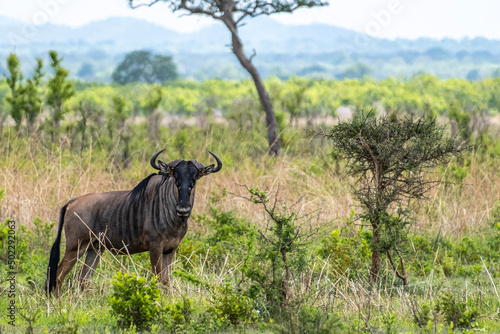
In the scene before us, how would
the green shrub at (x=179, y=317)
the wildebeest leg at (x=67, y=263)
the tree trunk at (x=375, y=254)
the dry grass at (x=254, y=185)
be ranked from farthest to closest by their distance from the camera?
the dry grass at (x=254, y=185)
the wildebeest leg at (x=67, y=263)
the tree trunk at (x=375, y=254)
the green shrub at (x=179, y=317)

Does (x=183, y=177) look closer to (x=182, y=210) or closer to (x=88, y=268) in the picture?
(x=182, y=210)

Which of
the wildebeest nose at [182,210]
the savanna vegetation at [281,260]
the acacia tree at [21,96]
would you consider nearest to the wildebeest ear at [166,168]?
the wildebeest nose at [182,210]

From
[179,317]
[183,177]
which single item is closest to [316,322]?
[179,317]

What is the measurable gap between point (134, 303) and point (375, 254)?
232 centimetres

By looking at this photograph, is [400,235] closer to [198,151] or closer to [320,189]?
[320,189]

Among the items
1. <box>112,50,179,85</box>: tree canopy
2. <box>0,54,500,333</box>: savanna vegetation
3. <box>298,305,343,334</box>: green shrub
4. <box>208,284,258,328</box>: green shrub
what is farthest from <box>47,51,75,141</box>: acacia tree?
<box>112,50,179,85</box>: tree canopy

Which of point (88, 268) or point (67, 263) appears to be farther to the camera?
point (88, 268)

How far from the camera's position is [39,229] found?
334 inches

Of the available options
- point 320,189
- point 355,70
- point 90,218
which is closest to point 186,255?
point 90,218

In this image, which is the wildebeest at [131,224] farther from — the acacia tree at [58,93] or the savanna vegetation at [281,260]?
the acacia tree at [58,93]

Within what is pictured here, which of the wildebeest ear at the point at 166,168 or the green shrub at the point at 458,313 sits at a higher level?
the wildebeest ear at the point at 166,168

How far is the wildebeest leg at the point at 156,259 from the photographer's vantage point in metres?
6.18

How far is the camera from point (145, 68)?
431ft

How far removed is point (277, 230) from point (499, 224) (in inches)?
141
